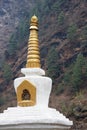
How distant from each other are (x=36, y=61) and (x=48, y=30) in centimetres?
5215

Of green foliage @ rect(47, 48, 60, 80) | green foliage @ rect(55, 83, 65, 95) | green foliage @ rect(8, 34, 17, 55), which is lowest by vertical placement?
green foliage @ rect(55, 83, 65, 95)

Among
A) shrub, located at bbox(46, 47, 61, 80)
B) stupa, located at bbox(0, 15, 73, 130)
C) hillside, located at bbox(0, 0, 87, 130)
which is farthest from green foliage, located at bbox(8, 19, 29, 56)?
stupa, located at bbox(0, 15, 73, 130)

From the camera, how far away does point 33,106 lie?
1031 centimetres

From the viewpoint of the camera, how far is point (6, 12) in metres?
94.7

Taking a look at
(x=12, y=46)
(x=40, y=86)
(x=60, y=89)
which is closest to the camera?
(x=40, y=86)

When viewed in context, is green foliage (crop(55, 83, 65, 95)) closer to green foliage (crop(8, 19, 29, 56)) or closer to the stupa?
green foliage (crop(8, 19, 29, 56))

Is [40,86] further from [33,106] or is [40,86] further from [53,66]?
[53,66]

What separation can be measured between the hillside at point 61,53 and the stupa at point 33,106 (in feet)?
80.2

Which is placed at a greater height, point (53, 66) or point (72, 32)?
point (72, 32)

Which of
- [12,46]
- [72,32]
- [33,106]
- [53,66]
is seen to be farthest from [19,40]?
[33,106]

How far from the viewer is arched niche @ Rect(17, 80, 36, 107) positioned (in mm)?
10430

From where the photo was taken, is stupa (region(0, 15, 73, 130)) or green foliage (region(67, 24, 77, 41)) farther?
green foliage (region(67, 24, 77, 41))

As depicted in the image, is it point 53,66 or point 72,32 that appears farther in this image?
point 72,32

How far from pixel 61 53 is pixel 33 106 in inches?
1753
